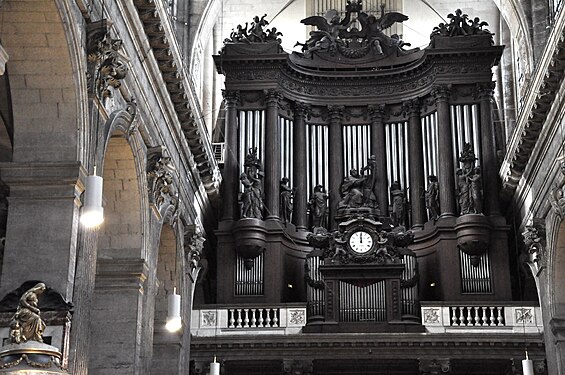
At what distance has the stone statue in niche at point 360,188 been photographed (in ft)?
96.7

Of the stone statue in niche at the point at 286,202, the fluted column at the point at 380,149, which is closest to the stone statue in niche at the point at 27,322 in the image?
the stone statue in niche at the point at 286,202

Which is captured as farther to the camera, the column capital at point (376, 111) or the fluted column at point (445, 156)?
the column capital at point (376, 111)

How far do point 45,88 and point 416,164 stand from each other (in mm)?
16480

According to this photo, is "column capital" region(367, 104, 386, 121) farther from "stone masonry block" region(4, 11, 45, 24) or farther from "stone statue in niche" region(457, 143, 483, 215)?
"stone masonry block" region(4, 11, 45, 24)

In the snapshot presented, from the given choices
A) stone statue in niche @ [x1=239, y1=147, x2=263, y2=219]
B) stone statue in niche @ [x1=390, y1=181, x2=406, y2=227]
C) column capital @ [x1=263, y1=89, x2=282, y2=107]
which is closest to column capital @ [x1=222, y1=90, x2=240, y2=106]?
column capital @ [x1=263, y1=89, x2=282, y2=107]

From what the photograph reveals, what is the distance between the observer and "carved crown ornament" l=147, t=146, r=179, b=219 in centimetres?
2097

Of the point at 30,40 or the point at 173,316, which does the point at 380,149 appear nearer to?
the point at 173,316

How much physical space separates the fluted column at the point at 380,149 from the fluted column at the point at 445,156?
1.74 metres

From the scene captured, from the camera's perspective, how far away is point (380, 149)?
30984 mm

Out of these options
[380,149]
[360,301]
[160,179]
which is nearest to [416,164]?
[380,149]

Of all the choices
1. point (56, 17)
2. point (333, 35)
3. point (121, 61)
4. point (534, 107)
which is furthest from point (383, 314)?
point (56, 17)

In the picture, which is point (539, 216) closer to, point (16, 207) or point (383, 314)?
point (383, 314)

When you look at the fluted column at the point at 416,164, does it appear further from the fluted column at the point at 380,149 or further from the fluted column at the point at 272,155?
the fluted column at the point at 272,155

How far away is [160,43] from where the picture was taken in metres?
20.9
